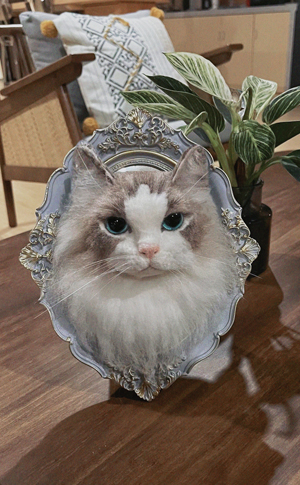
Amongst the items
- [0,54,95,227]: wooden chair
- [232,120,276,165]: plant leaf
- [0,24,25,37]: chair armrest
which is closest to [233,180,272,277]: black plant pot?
[232,120,276,165]: plant leaf

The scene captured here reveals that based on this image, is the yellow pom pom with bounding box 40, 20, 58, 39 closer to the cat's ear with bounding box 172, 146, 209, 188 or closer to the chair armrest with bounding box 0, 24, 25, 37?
the chair armrest with bounding box 0, 24, 25, 37

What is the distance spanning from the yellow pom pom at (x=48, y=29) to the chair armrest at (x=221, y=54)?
0.78 metres

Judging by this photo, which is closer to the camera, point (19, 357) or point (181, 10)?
point (19, 357)

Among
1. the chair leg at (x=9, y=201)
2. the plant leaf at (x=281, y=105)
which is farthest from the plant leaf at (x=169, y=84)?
the chair leg at (x=9, y=201)

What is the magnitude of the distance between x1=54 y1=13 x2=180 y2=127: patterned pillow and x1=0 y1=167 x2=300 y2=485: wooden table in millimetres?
1211

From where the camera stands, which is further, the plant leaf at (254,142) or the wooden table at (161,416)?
the plant leaf at (254,142)

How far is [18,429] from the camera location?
1.70 ft

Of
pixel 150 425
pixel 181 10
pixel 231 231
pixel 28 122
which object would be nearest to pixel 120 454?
pixel 150 425

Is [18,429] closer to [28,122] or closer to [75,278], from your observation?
[75,278]

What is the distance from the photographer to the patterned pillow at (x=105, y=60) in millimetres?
1737

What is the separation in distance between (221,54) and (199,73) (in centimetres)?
172

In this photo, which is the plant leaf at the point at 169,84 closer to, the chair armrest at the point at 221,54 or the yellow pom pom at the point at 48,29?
the yellow pom pom at the point at 48,29

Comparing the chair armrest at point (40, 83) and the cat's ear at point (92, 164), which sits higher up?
the cat's ear at point (92, 164)

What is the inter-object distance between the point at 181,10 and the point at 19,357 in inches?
120
